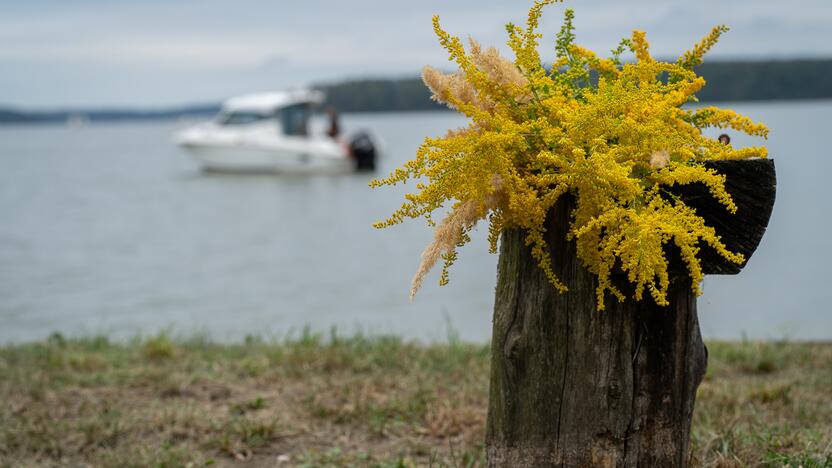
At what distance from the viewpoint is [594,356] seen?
9.39ft

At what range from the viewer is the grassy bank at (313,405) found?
4258 millimetres

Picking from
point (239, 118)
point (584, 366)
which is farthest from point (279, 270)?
point (239, 118)

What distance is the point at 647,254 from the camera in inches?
96.8

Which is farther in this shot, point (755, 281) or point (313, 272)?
point (313, 272)

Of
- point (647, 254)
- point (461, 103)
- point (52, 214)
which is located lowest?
point (52, 214)

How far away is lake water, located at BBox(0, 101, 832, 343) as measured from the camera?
33.8 feet

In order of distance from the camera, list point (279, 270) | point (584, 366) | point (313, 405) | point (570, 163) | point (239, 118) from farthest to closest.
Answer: point (239, 118) < point (279, 270) < point (313, 405) < point (584, 366) < point (570, 163)

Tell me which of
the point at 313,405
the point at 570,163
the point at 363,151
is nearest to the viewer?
the point at 570,163

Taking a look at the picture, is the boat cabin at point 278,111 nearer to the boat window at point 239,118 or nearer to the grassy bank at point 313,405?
the boat window at point 239,118

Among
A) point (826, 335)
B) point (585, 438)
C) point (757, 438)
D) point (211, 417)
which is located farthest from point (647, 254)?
point (826, 335)

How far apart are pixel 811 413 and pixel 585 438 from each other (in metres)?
2.34

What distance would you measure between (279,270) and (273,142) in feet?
56.6

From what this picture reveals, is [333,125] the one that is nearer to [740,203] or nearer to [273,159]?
[273,159]

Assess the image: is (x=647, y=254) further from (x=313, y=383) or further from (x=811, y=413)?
(x=313, y=383)
